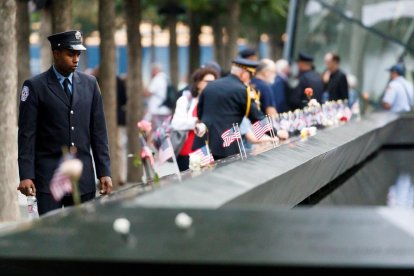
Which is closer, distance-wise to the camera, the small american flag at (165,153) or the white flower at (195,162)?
the small american flag at (165,153)

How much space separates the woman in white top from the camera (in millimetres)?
14547

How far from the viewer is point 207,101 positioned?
14.2m

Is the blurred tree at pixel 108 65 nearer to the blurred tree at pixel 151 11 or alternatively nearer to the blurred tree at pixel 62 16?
the blurred tree at pixel 62 16

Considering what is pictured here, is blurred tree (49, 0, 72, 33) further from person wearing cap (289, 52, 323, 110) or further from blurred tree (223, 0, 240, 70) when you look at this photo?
blurred tree (223, 0, 240, 70)

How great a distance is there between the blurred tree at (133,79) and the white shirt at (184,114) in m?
7.48

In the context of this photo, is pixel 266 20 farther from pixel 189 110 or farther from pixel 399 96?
pixel 189 110

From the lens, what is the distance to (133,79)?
Result: 928 inches

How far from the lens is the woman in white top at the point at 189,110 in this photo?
1455 centimetres

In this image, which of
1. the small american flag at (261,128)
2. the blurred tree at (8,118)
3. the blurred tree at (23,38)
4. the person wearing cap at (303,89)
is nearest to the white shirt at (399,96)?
the person wearing cap at (303,89)

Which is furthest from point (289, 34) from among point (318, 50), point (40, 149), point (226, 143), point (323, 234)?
point (323, 234)

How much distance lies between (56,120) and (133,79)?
14115 millimetres

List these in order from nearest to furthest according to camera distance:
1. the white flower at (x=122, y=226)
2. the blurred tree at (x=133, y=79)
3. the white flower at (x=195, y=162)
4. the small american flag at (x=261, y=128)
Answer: the white flower at (x=122, y=226)
the white flower at (x=195, y=162)
the small american flag at (x=261, y=128)
the blurred tree at (x=133, y=79)

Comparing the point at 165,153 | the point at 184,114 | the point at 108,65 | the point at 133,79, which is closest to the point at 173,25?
the point at 133,79

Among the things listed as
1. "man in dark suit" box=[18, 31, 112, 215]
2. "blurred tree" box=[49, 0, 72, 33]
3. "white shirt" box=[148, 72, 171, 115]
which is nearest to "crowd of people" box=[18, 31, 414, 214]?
"man in dark suit" box=[18, 31, 112, 215]
